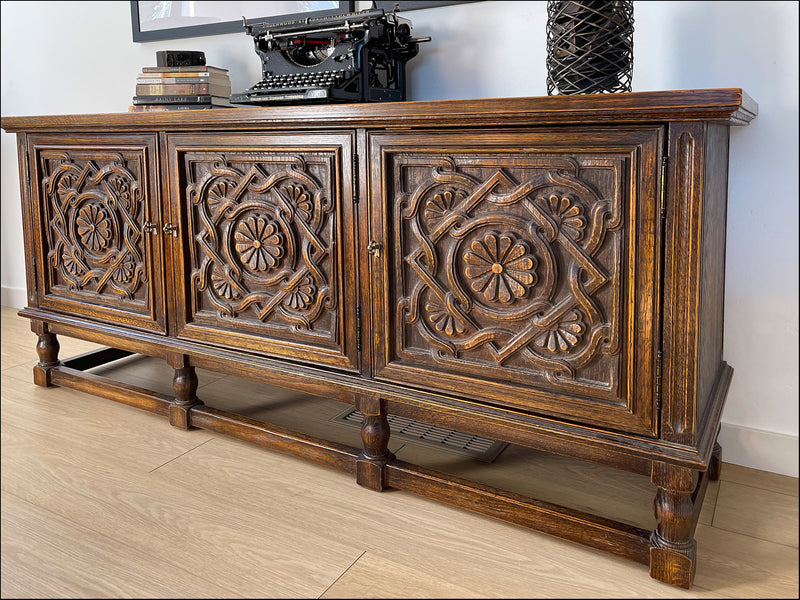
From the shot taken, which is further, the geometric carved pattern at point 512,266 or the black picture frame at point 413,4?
the black picture frame at point 413,4

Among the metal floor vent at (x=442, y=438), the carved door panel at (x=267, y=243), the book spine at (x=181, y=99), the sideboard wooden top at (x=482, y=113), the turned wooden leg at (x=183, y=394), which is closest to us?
the sideboard wooden top at (x=482, y=113)

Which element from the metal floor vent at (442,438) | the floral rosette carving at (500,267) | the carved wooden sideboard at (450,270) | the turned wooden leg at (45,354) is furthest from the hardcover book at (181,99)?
the floral rosette carving at (500,267)

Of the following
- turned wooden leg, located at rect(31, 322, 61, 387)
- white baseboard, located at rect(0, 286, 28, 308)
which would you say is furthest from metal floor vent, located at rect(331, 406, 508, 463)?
white baseboard, located at rect(0, 286, 28, 308)

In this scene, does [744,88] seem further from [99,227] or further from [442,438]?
[99,227]

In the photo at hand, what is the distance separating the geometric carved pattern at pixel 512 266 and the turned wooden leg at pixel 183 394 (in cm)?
72

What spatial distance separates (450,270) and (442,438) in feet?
2.04

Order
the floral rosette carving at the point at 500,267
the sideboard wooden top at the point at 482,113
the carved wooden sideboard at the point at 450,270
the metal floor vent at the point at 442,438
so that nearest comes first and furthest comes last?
1. the sideboard wooden top at the point at 482,113
2. the carved wooden sideboard at the point at 450,270
3. the floral rosette carving at the point at 500,267
4. the metal floor vent at the point at 442,438

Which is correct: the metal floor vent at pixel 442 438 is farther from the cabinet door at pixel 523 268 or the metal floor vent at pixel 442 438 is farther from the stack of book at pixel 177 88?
the stack of book at pixel 177 88

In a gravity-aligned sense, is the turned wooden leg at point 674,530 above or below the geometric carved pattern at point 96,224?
below

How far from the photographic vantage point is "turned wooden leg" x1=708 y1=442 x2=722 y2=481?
65.8 inches

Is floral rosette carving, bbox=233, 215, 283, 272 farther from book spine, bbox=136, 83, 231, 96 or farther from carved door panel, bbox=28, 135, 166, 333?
book spine, bbox=136, 83, 231, 96

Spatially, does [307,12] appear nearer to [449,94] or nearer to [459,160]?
[449,94]

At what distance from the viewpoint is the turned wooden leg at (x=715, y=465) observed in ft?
5.48

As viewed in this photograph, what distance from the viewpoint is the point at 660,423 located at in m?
1.30
